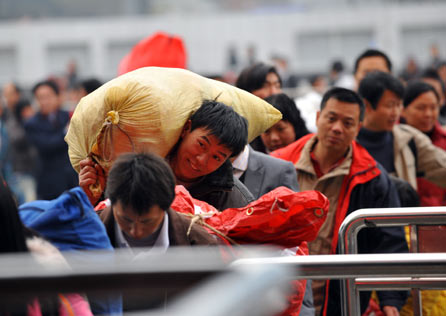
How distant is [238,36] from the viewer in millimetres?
24047

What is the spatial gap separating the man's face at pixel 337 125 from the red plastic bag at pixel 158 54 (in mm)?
1278

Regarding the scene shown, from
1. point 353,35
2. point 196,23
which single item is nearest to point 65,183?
point 196,23

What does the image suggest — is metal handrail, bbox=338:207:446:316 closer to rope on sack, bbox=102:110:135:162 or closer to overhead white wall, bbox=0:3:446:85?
rope on sack, bbox=102:110:135:162

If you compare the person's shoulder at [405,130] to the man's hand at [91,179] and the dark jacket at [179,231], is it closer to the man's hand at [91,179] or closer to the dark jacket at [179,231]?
the man's hand at [91,179]

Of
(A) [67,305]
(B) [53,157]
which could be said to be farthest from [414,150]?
(B) [53,157]

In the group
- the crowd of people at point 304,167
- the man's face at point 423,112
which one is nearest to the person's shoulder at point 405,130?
the crowd of people at point 304,167

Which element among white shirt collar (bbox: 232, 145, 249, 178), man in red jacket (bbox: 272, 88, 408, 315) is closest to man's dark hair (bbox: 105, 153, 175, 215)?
white shirt collar (bbox: 232, 145, 249, 178)

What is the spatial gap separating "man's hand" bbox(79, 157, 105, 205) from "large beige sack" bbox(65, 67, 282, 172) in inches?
1.4

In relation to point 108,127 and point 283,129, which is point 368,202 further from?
point 108,127

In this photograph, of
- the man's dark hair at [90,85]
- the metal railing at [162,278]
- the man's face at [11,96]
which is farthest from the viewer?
the man's face at [11,96]

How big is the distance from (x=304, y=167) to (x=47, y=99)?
15.1ft

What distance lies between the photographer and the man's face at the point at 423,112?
17.5 feet

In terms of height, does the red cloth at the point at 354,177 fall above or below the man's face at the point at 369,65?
below

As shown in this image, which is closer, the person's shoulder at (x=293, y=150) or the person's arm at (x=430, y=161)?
the person's shoulder at (x=293, y=150)
